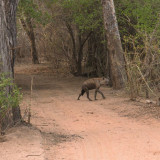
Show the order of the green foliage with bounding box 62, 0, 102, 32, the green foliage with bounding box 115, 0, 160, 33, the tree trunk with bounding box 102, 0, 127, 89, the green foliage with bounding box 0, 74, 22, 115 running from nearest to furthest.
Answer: the green foliage with bounding box 0, 74, 22, 115, the green foliage with bounding box 115, 0, 160, 33, the tree trunk with bounding box 102, 0, 127, 89, the green foliage with bounding box 62, 0, 102, 32

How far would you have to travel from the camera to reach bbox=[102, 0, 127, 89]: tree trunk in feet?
55.0

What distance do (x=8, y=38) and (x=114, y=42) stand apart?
923 cm

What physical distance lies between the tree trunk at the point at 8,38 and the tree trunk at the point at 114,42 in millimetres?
8625

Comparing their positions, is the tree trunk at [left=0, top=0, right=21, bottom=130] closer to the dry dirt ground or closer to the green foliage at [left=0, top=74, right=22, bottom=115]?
the green foliage at [left=0, top=74, right=22, bottom=115]

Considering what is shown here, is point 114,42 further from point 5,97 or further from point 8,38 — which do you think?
point 5,97

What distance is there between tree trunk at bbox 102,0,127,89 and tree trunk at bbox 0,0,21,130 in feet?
28.3

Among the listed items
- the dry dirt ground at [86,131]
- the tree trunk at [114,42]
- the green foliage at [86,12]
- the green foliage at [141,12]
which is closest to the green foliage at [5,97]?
the dry dirt ground at [86,131]

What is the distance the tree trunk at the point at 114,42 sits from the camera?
16.8 metres

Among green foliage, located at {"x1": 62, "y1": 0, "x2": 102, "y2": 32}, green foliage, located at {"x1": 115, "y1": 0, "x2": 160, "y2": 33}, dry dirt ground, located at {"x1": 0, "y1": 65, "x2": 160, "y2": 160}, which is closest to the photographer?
dry dirt ground, located at {"x1": 0, "y1": 65, "x2": 160, "y2": 160}

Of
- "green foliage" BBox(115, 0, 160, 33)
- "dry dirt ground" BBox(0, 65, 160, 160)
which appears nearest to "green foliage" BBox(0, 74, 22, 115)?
"dry dirt ground" BBox(0, 65, 160, 160)

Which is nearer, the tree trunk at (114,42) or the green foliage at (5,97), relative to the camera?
the green foliage at (5,97)

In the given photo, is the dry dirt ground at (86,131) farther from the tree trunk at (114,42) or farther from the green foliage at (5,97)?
the tree trunk at (114,42)

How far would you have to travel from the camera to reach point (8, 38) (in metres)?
8.31

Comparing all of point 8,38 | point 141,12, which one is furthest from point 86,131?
point 141,12
